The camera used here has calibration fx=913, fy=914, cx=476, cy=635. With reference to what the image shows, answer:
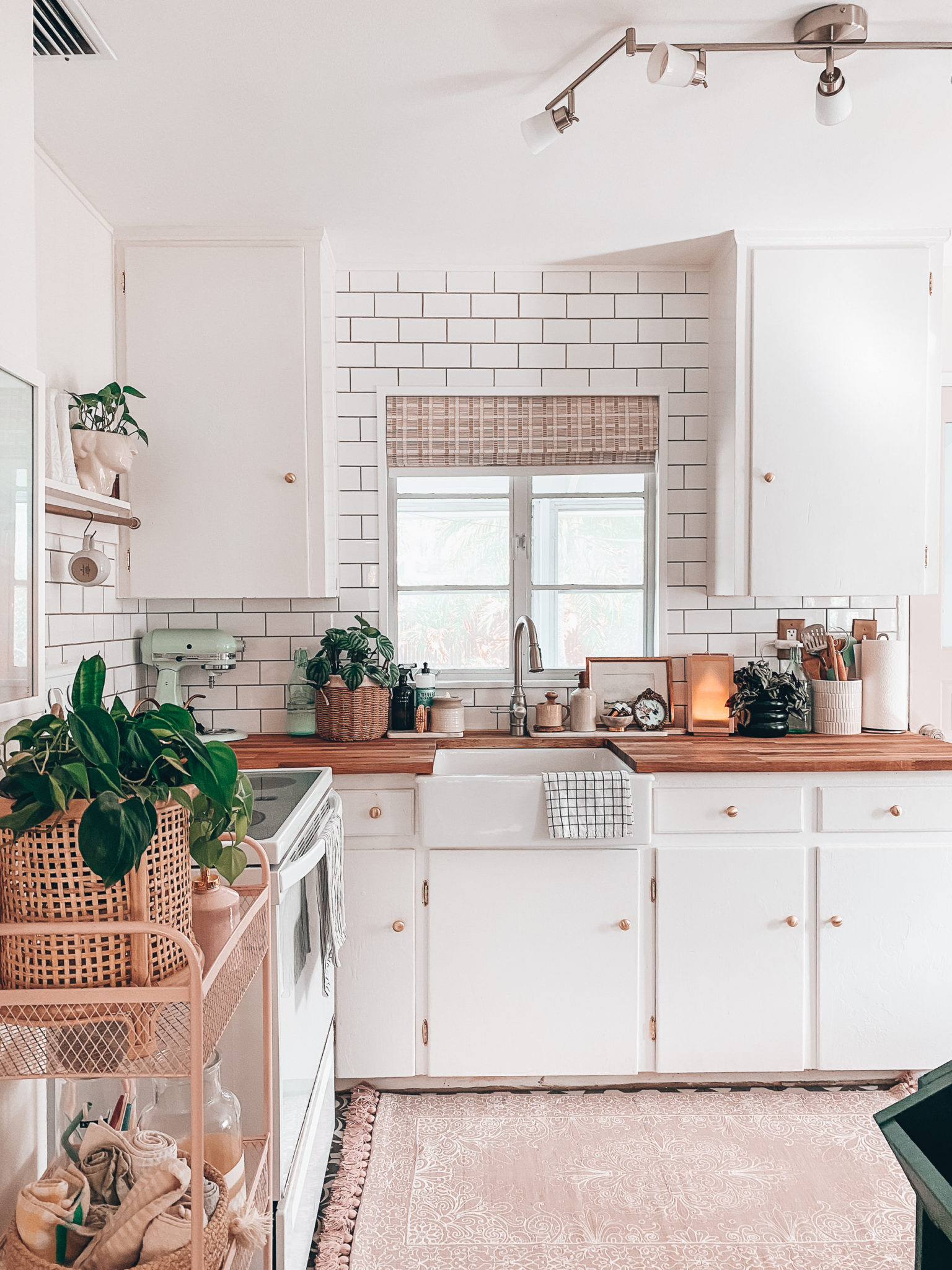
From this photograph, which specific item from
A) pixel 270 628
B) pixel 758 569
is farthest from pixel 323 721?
pixel 758 569

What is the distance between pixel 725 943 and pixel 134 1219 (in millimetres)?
1894

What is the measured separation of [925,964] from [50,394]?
2.84 metres

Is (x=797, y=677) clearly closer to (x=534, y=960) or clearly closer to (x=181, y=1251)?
(x=534, y=960)

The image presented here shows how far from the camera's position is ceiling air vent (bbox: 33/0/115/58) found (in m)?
1.69

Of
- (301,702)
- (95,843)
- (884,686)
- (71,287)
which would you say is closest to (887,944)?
(884,686)

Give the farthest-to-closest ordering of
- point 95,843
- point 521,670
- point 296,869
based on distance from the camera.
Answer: point 521,670 → point 296,869 → point 95,843

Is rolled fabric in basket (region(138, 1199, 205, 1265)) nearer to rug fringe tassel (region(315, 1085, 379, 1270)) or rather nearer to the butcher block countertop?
rug fringe tassel (region(315, 1085, 379, 1270))

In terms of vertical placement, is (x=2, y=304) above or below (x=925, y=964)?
above

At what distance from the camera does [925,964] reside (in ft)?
8.58

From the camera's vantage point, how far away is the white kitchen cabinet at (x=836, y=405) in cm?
289

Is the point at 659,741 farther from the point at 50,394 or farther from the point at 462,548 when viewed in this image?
the point at 50,394

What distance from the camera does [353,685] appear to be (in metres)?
2.95

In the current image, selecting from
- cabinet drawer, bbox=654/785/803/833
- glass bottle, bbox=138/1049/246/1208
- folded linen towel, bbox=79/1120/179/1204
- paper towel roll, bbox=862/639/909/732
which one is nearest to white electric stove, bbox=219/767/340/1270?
glass bottle, bbox=138/1049/246/1208

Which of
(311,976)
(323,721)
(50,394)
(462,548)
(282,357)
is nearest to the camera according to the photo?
(311,976)
